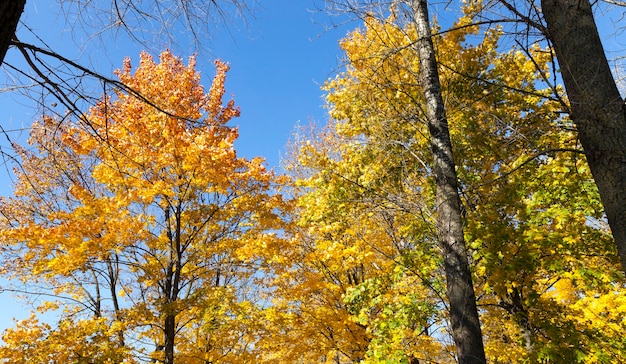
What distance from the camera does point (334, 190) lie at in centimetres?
684

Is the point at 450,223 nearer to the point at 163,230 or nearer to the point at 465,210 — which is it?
the point at 465,210

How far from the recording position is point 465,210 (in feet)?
21.8

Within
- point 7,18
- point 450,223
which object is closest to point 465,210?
point 450,223

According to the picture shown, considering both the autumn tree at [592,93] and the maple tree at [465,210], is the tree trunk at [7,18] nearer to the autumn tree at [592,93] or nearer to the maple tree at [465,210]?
the autumn tree at [592,93]

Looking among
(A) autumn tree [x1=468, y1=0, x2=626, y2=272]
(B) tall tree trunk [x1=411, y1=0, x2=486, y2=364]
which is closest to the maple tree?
(B) tall tree trunk [x1=411, y1=0, x2=486, y2=364]

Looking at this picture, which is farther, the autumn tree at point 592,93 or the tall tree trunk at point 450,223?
the tall tree trunk at point 450,223

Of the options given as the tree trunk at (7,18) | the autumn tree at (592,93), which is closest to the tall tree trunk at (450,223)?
the autumn tree at (592,93)

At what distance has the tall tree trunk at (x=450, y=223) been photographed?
12.1 ft

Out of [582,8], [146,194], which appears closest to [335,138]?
[146,194]

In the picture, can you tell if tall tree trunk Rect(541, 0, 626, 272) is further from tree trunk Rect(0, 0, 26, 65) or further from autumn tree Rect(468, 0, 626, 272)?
tree trunk Rect(0, 0, 26, 65)

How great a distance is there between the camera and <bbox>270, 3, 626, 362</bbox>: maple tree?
5.27 metres

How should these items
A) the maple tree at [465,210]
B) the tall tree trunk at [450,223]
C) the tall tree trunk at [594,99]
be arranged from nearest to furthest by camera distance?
the tall tree trunk at [594,99]
the tall tree trunk at [450,223]
the maple tree at [465,210]

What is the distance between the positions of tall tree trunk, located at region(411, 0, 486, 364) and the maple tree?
234 mm

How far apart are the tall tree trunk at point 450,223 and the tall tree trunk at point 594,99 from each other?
116cm
